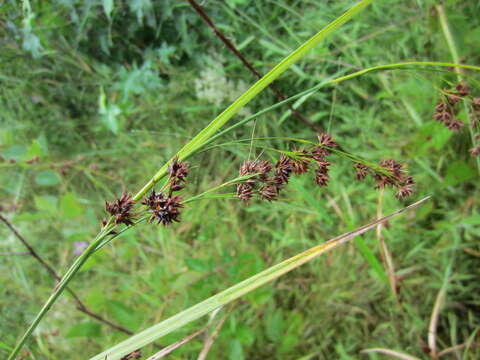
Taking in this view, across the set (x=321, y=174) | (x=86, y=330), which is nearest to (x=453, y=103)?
(x=321, y=174)

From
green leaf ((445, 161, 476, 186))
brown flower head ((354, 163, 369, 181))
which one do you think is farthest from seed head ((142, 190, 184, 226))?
green leaf ((445, 161, 476, 186))

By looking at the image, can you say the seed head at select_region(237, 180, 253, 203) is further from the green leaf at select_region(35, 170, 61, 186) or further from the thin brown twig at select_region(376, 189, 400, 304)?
the green leaf at select_region(35, 170, 61, 186)

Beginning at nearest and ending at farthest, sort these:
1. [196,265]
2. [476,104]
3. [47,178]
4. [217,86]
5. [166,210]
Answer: [166,210] → [476,104] → [196,265] → [217,86] → [47,178]

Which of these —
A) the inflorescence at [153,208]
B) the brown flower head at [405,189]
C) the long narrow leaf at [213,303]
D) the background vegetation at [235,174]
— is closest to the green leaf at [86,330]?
the background vegetation at [235,174]

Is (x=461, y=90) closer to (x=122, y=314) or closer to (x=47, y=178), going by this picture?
(x=122, y=314)

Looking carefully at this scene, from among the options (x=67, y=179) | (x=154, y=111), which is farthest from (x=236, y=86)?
(x=67, y=179)

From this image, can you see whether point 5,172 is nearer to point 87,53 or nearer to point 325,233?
point 87,53

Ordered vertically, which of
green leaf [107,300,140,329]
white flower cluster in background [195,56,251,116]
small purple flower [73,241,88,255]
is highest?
white flower cluster in background [195,56,251,116]
